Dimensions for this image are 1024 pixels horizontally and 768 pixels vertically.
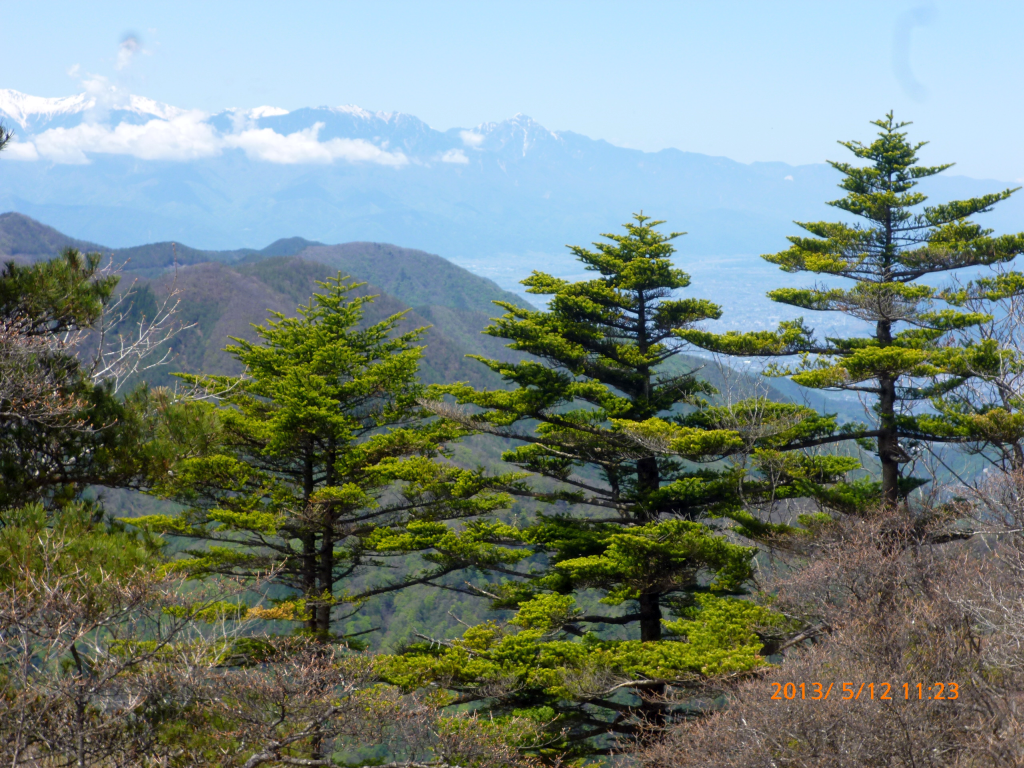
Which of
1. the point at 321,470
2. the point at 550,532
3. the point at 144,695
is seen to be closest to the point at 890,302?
the point at 550,532

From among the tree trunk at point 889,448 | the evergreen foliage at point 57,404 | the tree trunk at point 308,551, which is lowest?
the tree trunk at point 308,551

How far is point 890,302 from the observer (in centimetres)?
1633

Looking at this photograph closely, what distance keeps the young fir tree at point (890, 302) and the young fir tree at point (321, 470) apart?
22.3ft

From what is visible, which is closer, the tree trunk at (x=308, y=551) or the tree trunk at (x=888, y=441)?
the tree trunk at (x=888, y=441)

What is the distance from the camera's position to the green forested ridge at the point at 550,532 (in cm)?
870

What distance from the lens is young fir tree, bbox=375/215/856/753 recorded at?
14891 mm

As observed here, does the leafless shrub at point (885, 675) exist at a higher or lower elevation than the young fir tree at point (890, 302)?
lower

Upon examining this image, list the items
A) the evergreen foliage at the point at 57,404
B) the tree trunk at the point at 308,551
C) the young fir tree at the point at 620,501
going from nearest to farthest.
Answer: the evergreen foliage at the point at 57,404 < the young fir tree at the point at 620,501 < the tree trunk at the point at 308,551

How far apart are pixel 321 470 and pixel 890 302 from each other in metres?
13.6

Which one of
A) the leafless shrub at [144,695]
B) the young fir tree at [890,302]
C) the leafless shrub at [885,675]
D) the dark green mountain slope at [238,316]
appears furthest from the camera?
the dark green mountain slope at [238,316]
